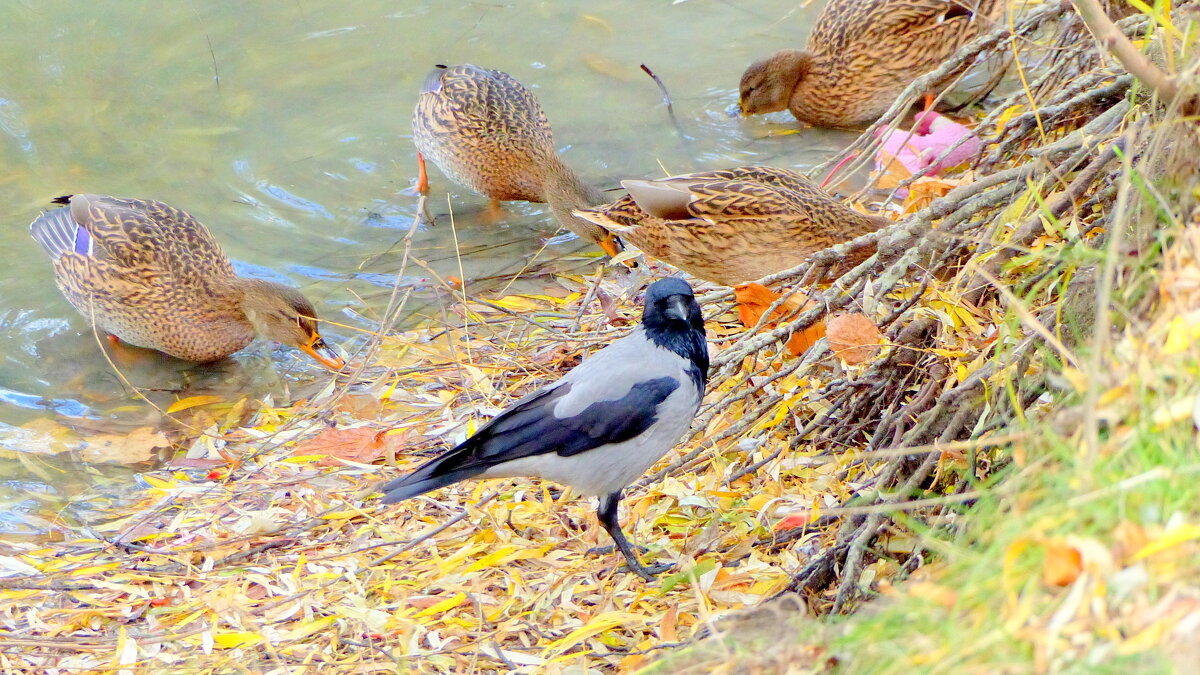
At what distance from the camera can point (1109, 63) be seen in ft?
12.4

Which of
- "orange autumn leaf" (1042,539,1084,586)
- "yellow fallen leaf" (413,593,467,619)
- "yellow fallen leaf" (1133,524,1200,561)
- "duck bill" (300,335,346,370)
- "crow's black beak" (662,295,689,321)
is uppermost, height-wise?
"yellow fallen leaf" (1133,524,1200,561)

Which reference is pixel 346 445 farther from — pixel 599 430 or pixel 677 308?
pixel 677 308

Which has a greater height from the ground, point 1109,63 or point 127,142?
point 1109,63

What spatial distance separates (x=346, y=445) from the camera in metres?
5.05

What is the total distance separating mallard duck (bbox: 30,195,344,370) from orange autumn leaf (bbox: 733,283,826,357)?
231 cm

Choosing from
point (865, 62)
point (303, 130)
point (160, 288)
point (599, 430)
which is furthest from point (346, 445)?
point (865, 62)

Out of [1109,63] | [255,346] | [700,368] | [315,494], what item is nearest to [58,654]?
[315,494]

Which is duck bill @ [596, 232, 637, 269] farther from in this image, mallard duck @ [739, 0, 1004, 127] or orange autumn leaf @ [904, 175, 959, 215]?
orange autumn leaf @ [904, 175, 959, 215]

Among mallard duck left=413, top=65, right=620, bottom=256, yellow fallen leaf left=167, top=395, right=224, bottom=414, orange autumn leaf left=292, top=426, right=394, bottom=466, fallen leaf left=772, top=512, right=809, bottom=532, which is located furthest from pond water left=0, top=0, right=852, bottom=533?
fallen leaf left=772, top=512, right=809, bottom=532

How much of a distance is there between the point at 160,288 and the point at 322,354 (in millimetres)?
1012

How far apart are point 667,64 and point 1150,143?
5979 millimetres

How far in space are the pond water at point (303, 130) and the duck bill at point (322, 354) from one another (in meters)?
0.12

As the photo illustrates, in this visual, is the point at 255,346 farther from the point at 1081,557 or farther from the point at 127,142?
A: the point at 1081,557

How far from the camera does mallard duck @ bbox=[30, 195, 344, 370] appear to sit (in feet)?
19.9
